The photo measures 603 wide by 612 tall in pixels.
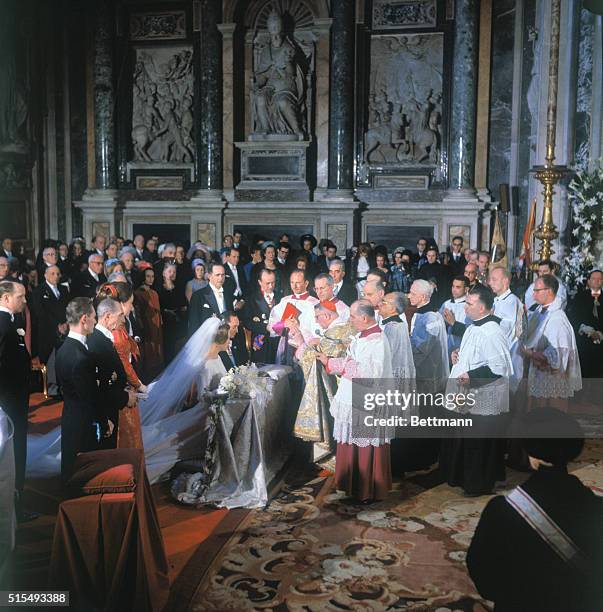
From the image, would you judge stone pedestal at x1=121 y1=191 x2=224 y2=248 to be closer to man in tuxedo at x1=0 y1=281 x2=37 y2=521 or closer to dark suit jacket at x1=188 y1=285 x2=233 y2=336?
dark suit jacket at x1=188 y1=285 x2=233 y2=336

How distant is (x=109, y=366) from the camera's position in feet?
17.4

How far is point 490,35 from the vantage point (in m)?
14.3

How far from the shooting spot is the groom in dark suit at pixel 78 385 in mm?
4934

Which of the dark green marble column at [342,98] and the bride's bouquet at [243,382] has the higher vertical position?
the dark green marble column at [342,98]

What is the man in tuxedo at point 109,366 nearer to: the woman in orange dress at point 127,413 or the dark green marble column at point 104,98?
the woman in orange dress at point 127,413

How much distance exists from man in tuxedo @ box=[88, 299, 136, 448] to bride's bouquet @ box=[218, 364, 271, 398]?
0.85m

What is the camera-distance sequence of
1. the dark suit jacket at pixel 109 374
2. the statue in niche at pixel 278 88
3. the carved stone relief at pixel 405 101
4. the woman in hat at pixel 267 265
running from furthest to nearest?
the statue in niche at pixel 278 88
the carved stone relief at pixel 405 101
the woman in hat at pixel 267 265
the dark suit jacket at pixel 109 374

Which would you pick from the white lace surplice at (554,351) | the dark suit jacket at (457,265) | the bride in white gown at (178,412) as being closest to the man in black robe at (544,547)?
the bride in white gown at (178,412)

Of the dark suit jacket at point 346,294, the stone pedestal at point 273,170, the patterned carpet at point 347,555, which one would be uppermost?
the stone pedestal at point 273,170

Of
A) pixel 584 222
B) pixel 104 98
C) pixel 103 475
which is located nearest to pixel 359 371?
pixel 103 475

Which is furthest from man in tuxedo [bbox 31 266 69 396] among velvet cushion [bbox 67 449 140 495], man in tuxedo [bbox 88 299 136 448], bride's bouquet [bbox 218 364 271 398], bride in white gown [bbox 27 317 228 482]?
velvet cushion [bbox 67 449 140 495]

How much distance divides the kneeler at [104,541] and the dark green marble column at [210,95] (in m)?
12.0

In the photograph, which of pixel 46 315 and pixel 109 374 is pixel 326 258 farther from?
pixel 109 374

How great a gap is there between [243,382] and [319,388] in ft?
3.00
